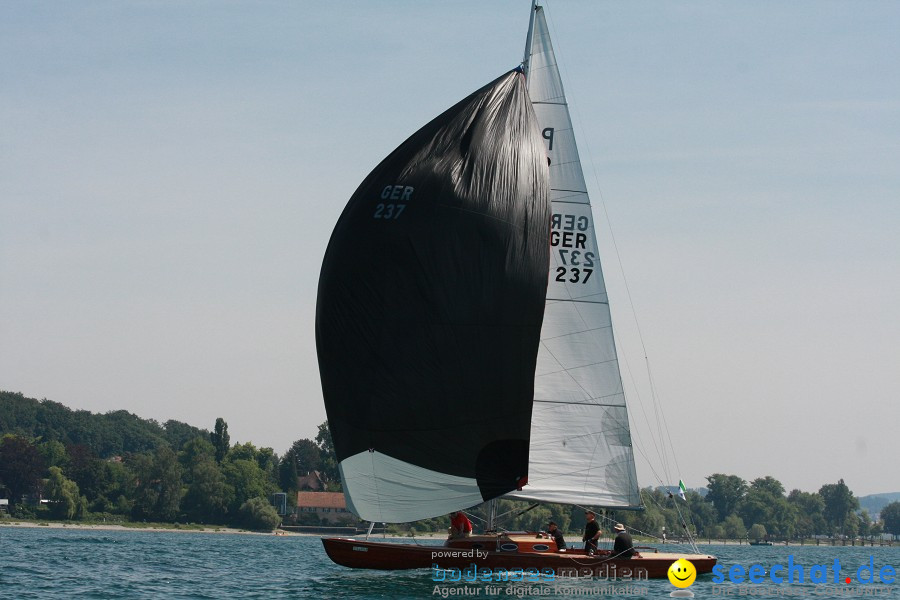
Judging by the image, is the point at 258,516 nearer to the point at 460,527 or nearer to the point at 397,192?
the point at 460,527

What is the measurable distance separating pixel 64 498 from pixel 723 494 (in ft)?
302

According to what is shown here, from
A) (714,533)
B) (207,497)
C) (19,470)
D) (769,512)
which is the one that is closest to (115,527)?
(207,497)

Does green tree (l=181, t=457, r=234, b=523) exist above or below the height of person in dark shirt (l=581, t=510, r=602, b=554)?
above

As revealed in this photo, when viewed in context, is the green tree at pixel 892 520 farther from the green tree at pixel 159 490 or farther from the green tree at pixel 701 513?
the green tree at pixel 159 490

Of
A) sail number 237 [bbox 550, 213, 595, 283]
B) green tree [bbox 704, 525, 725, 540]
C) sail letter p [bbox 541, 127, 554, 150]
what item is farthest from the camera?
green tree [bbox 704, 525, 725, 540]

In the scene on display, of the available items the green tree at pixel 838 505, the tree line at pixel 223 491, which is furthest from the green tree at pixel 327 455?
the green tree at pixel 838 505

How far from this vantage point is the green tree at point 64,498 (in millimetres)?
100250

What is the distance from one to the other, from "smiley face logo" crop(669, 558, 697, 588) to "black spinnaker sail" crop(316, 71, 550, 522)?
17.4 feet

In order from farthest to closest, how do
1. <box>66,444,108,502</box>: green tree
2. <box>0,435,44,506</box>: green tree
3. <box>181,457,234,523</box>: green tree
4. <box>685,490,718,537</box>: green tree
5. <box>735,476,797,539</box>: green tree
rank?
<box>735,476,797,539</box>: green tree
<box>685,490,718,537</box>: green tree
<box>66,444,108,502</box>: green tree
<box>0,435,44,506</box>: green tree
<box>181,457,234,523</box>: green tree

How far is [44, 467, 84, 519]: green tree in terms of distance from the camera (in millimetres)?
100250

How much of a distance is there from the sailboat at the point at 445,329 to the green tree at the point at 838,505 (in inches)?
6334

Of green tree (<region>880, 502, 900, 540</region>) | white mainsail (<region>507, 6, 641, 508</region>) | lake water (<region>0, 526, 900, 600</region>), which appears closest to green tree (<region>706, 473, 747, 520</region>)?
green tree (<region>880, 502, 900, 540</region>)

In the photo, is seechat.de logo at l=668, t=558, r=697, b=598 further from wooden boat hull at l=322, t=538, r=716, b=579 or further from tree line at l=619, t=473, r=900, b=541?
tree line at l=619, t=473, r=900, b=541

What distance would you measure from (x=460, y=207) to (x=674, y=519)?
98.1 metres
